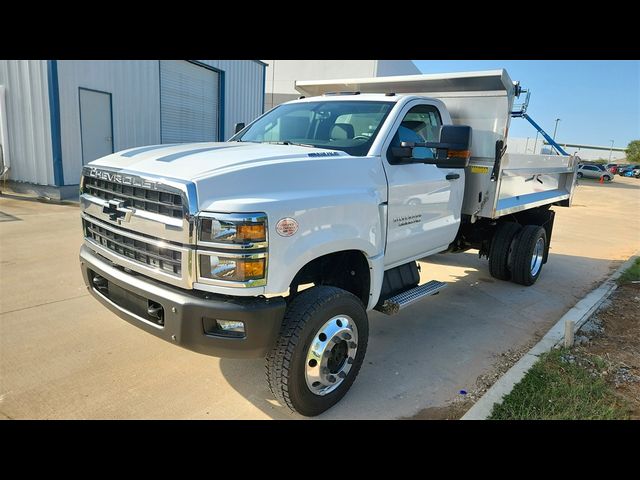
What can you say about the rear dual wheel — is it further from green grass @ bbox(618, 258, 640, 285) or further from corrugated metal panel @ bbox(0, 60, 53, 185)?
corrugated metal panel @ bbox(0, 60, 53, 185)

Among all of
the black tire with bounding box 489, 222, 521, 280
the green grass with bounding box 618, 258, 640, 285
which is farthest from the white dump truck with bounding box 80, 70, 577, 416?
the green grass with bounding box 618, 258, 640, 285

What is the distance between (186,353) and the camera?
12.8 ft

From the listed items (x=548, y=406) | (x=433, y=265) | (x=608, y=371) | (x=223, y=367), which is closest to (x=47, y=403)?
(x=223, y=367)

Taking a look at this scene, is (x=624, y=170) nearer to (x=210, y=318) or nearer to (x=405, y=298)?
(x=405, y=298)

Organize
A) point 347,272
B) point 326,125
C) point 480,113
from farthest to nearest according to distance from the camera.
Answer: point 480,113
point 326,125
point 347,272

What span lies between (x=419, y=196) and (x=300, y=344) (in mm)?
1786

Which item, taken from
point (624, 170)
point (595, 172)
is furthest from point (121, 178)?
point (624, 170)

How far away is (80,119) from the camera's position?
11.1 metres

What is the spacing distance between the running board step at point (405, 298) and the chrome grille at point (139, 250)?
1.77 metres

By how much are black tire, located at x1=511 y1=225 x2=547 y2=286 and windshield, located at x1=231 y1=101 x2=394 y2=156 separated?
10.9 ft

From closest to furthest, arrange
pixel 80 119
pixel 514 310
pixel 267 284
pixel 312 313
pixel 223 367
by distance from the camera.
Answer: pixel 267 284 → pixel 312 313 → pixel 223 367 → pixel 514 310 → pixel 80 119

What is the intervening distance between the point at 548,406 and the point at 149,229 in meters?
2.94

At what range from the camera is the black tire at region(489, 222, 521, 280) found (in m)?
6.24
